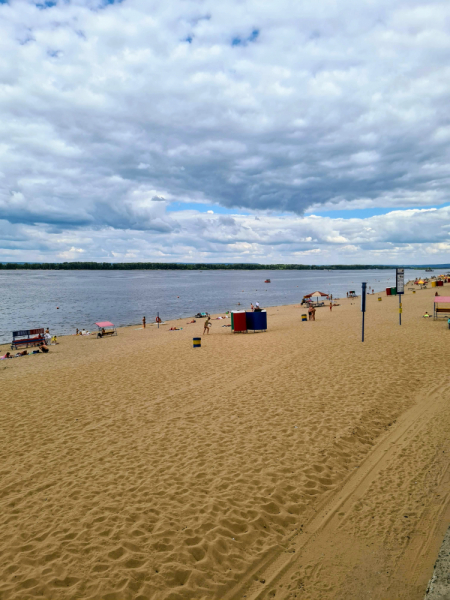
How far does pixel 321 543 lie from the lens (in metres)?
4.89

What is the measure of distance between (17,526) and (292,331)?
20.9 meters

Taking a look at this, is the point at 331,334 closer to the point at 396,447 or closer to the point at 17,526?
the point at 396,447

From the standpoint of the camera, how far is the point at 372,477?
6398 millimetres

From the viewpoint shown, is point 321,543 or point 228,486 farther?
point 228,486

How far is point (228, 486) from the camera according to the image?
6.19 metres

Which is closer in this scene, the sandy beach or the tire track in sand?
the tire track in sand

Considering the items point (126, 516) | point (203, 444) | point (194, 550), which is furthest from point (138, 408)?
point (194, 550)

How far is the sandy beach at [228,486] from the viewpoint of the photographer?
438 cm

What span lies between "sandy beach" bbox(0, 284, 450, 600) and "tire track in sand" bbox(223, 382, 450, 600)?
0.8 inches

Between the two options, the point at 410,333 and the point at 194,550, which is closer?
the point at 194,550

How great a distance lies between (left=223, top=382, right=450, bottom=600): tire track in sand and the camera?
4229 mm

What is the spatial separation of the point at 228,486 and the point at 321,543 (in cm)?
181

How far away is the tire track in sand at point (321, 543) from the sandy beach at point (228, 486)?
0.02 meters

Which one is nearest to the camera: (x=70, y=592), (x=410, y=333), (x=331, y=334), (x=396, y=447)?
(x=70, y=592)
